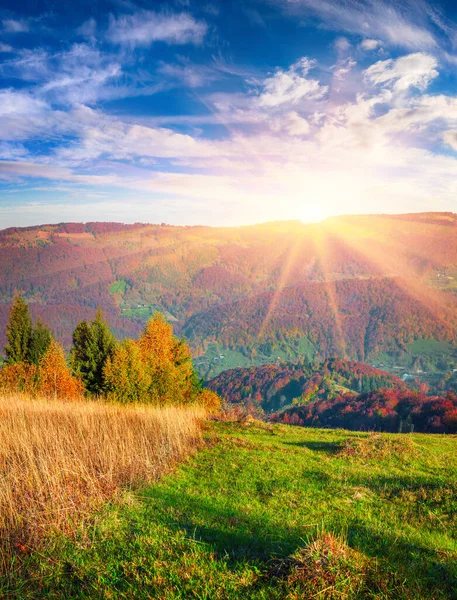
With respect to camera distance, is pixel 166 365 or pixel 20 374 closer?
pixel 20 374

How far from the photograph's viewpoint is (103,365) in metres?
37.1

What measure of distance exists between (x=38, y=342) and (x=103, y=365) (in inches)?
517

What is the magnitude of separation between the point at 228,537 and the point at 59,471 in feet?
13.6

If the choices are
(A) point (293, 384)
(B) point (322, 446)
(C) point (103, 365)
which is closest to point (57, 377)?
(C) point (103, 365)

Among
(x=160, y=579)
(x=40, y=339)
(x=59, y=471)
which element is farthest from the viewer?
(x=40, y=339)

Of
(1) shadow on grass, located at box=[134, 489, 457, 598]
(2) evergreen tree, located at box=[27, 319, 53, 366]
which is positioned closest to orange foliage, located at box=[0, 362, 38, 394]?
(2) evergreen tree, located at box=[27, 319, 53, 366]

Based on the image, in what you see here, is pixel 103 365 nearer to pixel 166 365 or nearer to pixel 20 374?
pixel 166 365

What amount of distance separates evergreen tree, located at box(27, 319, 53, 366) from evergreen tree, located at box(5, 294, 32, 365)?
56cm

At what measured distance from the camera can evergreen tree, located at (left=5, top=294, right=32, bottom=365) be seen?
42.6m

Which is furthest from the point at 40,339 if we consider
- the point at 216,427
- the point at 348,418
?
the point at 348,418

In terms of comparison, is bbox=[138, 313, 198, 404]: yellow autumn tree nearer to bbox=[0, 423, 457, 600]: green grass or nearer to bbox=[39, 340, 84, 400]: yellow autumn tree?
bbox=[39, 340, 84, 400]: yellow autumn tree

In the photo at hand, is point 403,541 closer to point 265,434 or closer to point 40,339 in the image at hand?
point 265,434

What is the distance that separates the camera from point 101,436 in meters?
10.2

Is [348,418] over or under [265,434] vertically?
under
